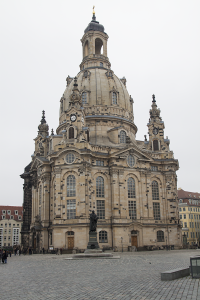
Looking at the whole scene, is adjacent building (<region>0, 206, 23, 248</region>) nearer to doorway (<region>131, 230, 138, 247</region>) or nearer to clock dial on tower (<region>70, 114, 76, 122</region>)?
clock dial on tower (<region>70, 114, 76, 122</region>)

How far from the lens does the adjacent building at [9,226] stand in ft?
311

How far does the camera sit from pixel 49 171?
5903 centimetres

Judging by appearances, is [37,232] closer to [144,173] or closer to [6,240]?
[144,173]

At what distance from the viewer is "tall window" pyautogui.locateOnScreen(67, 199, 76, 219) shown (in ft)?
172

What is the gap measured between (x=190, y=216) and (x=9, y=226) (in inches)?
2080

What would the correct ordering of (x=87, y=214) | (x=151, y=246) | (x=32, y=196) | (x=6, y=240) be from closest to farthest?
(x=87, y=214) → (x=151, y=246) → (x=32, y=196) → (x=6, y=240)

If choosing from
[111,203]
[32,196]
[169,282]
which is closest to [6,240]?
[32,196]

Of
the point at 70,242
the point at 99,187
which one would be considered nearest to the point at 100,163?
the point at 99,187

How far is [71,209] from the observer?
2072 inches

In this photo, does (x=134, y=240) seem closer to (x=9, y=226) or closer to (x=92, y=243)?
(x=92, y=243)

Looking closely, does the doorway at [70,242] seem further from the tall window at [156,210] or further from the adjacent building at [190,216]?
the adjacent building at [190,216]

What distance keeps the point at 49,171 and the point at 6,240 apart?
152 ft

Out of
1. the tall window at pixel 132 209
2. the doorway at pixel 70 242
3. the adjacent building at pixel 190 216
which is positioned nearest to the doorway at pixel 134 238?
the tall window at pixel 132 209

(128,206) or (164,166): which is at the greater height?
(164,166)
